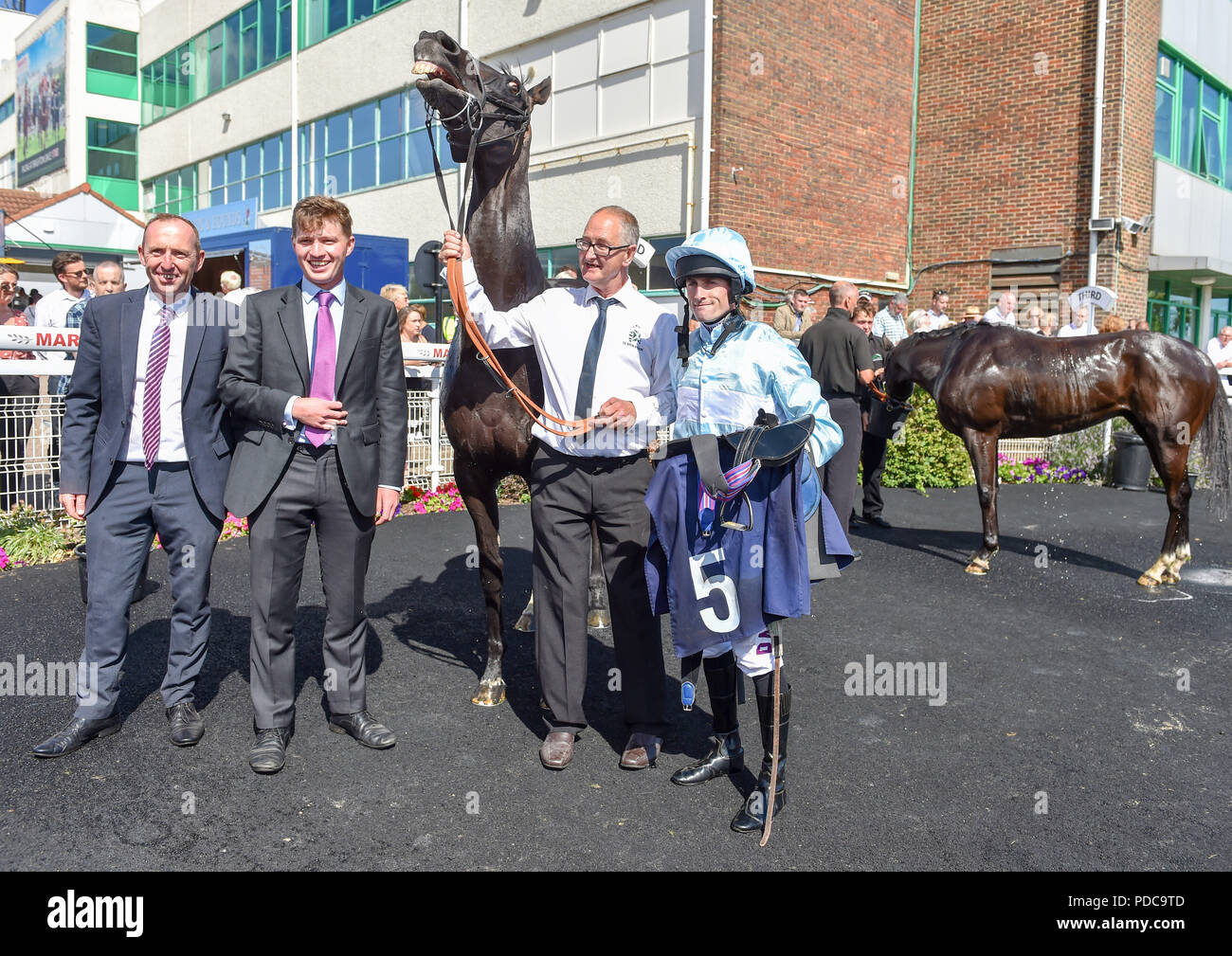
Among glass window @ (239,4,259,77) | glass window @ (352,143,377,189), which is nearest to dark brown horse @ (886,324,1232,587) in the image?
glass window @ (352,143,377,189)

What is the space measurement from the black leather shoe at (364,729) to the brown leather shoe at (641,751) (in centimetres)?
100

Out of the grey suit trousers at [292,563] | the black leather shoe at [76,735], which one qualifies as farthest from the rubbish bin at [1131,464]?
the black leather shoe at [76,735]

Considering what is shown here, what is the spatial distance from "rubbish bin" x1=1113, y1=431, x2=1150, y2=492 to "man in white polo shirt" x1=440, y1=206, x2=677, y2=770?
1042 centimetres

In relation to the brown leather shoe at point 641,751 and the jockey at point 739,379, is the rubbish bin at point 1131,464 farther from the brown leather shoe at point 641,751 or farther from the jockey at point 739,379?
the jockey at point 739,379

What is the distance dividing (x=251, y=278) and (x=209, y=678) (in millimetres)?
12647

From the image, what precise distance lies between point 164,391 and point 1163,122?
1941cm

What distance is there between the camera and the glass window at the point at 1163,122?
17.7 meters

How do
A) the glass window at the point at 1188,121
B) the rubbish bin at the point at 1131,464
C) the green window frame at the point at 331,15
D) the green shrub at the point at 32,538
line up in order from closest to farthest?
1. the green shrub at the point at 32,538
2. the rubbish bin at the point at 1131,464
3. the glass window at the point at 1188,121
4. the green window frame at the point at 331,15

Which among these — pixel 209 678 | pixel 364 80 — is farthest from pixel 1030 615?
pixel 364 80

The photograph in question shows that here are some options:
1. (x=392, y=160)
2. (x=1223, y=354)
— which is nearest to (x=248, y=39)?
(x=392, y=160)

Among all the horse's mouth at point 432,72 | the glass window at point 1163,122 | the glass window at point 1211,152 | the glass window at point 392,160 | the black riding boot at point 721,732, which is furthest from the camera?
the glass window at point 392,160

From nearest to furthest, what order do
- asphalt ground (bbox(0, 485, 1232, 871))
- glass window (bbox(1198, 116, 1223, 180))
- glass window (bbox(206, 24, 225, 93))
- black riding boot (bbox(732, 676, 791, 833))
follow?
asphalt ground (bbox(0, 485, 1232, 871)), black riding boot (bbox(732, 676, 791, 833)), glass window (bbox(1198, 116, 1223, 180)), glass window (bbox(206, 24, 225, 93))

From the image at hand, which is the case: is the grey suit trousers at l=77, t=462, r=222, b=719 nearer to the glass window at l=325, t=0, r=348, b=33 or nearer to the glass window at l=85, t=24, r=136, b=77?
the glass window at l=325, t=0, r=348, b=33

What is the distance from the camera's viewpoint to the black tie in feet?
12.9
